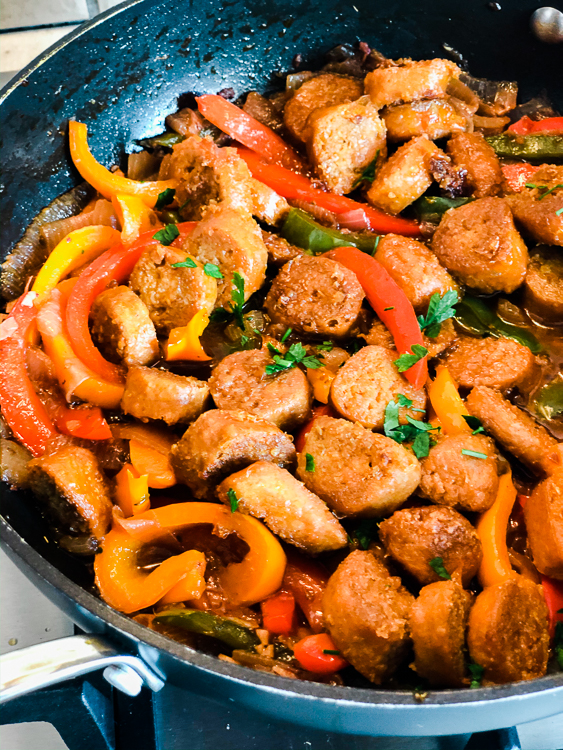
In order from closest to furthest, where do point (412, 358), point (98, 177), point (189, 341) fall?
1. point (412, 358)
2. point (189, 341)
3. point (98, 177)

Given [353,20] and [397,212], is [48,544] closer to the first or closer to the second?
[397,212]

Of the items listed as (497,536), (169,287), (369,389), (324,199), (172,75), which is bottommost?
(497,536)

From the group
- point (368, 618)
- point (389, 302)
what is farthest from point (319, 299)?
point (368, 618)

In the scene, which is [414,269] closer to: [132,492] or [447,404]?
[447,404]

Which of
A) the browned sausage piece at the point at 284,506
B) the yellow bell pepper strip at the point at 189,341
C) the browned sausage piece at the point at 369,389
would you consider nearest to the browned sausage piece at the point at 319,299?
the browned sausage piece at the point at 369,389

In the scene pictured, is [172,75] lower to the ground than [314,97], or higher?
higher

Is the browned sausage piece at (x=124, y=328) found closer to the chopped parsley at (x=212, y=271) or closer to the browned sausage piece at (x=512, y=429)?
the chopped parsley at (x=212, y=271)

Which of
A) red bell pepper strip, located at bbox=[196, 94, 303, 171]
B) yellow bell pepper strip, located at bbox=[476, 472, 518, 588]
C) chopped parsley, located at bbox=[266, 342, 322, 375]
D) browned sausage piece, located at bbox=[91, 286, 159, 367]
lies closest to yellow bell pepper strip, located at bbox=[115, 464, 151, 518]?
browned sausage piece, located at bbox=[91, 286, 159, 367]
